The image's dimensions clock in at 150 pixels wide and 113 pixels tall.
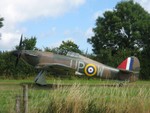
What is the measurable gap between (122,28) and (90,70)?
82.9 feet

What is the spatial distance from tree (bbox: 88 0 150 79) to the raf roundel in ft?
69.7

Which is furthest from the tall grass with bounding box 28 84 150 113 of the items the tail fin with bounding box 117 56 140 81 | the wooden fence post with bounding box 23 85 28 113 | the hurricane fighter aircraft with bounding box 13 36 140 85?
the tail fin with bounding box 117 56 140 81

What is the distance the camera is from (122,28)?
4684 cm

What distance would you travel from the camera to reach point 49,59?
850 inches

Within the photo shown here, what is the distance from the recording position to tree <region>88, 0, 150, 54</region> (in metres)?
45.9

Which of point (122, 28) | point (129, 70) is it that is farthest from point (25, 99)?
point (122, 28)

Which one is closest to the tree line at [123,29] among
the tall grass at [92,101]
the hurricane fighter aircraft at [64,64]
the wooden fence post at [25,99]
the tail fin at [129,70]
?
the tail fin at [129,70]

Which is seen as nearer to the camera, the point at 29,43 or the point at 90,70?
the point at 90,70

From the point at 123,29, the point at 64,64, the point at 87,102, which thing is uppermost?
the point at 123,29

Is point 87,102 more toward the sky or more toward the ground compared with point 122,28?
more toward the ground

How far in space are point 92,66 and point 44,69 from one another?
3.21 metres

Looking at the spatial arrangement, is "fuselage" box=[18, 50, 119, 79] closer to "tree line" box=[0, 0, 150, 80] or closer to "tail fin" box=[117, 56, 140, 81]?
"tail fin" box=[117, 56, 140, 81]

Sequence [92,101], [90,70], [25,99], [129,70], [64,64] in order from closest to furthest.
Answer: [25,99]
[92,101]
[64,64]
[90,70]
[129,70]

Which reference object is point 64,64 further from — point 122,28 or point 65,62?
point 122,28
